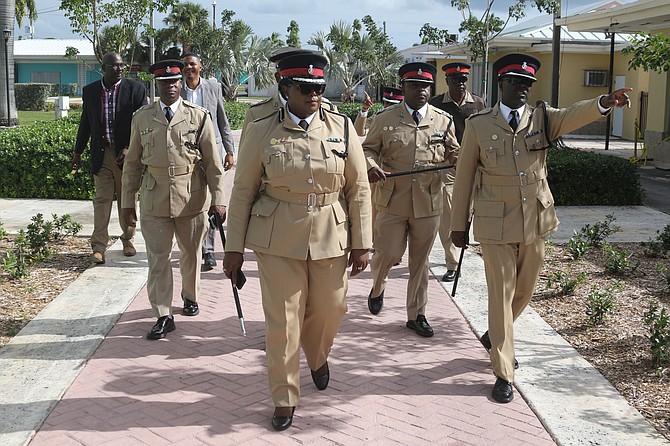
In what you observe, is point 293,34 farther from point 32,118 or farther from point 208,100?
point 208,100

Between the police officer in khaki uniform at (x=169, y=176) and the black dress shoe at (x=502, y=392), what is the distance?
2529 mm

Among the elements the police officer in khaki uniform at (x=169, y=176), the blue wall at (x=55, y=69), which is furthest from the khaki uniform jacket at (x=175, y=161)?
the blue wall at (x=55, y=69)

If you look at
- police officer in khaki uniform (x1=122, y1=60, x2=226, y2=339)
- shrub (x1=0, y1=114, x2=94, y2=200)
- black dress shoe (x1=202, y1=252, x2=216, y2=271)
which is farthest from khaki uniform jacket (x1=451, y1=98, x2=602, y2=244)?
shrub (x1=0, y1=114, x2=94, y2=200)

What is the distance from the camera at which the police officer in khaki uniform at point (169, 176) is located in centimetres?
670

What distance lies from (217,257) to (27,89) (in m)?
40.1

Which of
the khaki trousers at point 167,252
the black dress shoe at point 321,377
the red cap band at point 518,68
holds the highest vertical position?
the red cap band at point 518,68

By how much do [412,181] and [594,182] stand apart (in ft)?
23.4

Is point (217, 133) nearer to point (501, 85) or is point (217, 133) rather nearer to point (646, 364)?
point (501, 85)

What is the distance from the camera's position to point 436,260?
31.2ft

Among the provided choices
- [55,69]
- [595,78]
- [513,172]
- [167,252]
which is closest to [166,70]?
[167,252]

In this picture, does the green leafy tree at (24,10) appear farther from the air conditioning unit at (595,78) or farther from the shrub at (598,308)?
the shrub at (598,308)

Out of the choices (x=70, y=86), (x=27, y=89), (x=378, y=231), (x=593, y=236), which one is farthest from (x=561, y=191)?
(x=70, y=86)

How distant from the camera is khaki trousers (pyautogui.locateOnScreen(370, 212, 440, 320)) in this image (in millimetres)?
6805

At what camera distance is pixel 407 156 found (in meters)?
6.88
